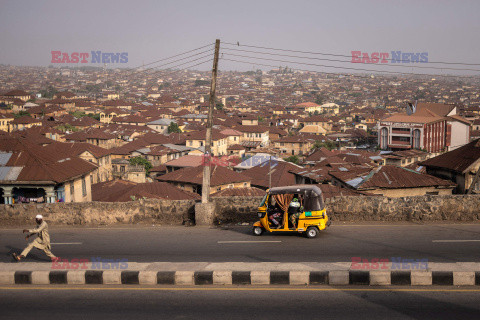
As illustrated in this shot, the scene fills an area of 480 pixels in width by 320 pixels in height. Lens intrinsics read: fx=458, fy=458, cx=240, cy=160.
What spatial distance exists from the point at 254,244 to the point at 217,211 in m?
2.95

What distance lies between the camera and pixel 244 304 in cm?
705

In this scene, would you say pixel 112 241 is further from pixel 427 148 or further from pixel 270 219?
pixel 427 148

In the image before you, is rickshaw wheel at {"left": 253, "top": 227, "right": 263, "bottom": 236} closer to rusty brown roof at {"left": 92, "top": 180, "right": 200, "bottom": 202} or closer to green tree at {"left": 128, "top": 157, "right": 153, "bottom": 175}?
rusty brown roof at {"left": 92, "top": 180, "right": 200, "bottom": 202}

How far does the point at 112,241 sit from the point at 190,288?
13.8ft

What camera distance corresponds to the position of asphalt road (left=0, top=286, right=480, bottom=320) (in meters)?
6.61

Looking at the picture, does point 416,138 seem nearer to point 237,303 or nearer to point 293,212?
point 293,212

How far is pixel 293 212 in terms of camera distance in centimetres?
1117

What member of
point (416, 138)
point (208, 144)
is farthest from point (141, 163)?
point (208, 144)

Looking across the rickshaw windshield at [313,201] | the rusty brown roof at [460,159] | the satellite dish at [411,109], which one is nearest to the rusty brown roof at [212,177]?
the rusty brown roof at [460,159]

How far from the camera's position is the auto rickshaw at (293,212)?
1116cm

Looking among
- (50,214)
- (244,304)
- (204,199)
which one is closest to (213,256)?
(244,304)

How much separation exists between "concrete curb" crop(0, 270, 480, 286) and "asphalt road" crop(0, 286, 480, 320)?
24 cm

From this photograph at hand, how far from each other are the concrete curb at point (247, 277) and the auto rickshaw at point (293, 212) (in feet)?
10.8

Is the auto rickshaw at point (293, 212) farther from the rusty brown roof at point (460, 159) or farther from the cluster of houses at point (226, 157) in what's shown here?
the rusty brown roof at point (460, 159)
